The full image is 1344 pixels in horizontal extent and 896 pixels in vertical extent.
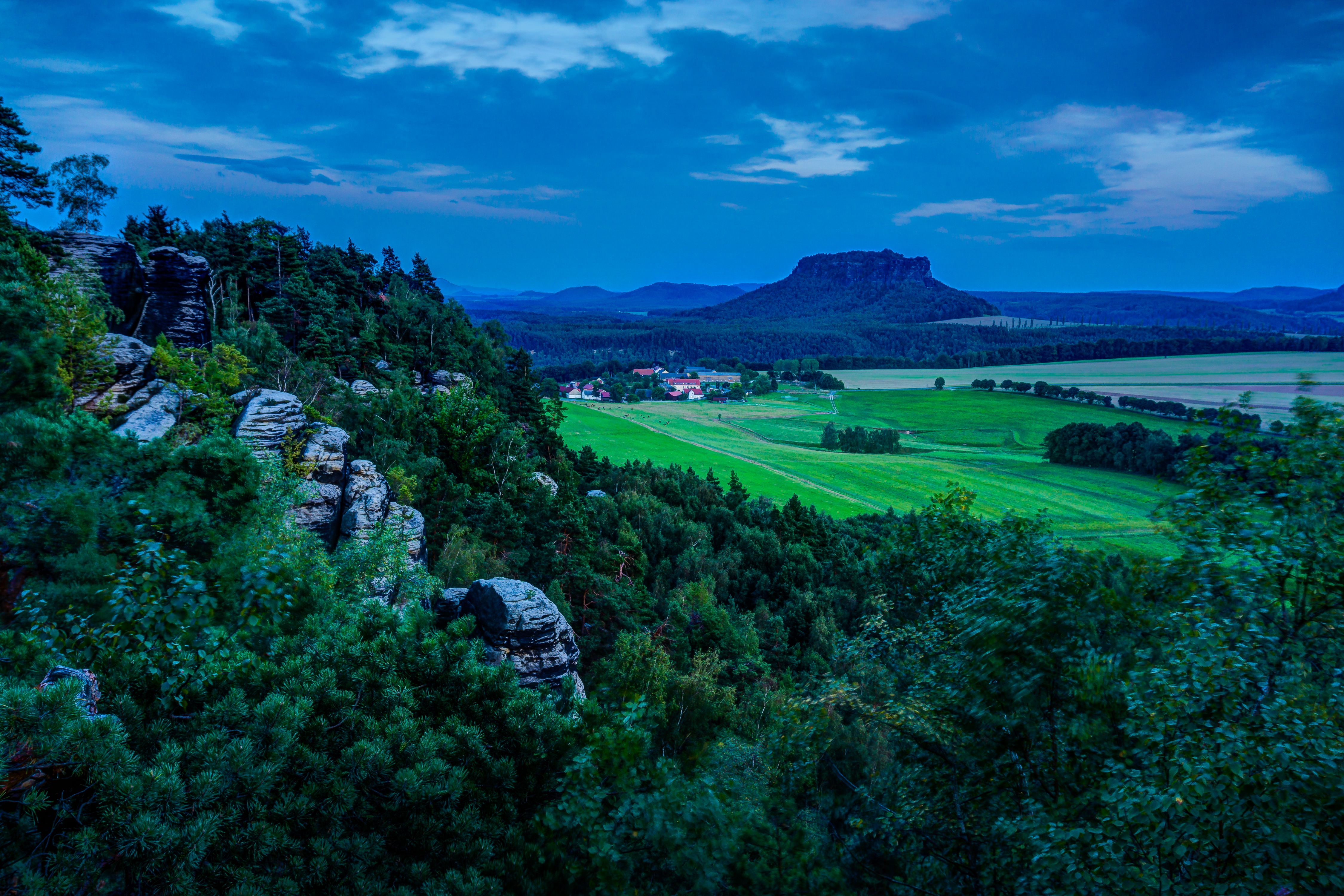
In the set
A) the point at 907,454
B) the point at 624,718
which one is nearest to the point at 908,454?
the point at 907,454

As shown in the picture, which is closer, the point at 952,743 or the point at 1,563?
the point at 952,743

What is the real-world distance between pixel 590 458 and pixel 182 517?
50.8 metres

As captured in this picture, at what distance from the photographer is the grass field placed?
241ft

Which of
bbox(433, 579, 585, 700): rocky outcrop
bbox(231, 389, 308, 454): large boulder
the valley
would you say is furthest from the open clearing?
bbox(231, 389, 308, 454): large boulder

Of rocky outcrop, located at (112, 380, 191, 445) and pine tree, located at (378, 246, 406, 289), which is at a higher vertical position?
pine tree, located at (378, 246, 406, 289)

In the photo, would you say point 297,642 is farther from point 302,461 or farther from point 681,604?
point 681,604

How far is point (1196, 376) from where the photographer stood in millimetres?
87875

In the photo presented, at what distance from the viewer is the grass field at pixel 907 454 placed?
73.4 meters

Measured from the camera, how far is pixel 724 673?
30234 mm

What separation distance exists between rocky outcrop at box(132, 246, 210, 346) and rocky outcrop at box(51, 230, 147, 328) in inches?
14.9

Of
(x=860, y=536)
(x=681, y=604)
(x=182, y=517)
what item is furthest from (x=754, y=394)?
(x=182, y=517)

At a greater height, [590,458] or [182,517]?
[182,517]

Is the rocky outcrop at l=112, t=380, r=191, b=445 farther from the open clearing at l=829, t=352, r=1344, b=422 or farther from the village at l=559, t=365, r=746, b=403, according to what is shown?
the village at l=559, t=365, r=746, b=403

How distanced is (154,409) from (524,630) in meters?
18.6
